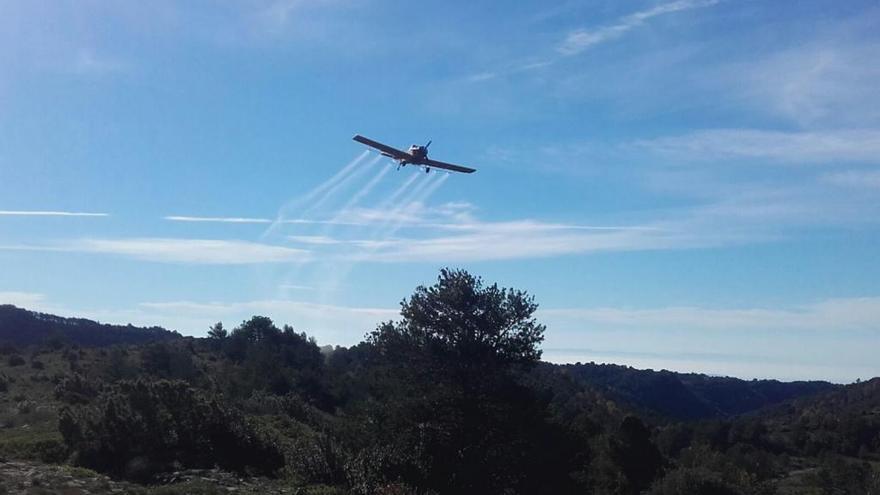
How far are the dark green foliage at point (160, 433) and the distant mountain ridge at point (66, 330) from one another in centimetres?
7110

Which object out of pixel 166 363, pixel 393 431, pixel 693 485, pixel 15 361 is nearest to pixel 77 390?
pixel 15 361

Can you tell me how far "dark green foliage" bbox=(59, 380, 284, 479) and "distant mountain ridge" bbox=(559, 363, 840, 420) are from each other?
113114 millimetres

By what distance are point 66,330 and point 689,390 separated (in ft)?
366

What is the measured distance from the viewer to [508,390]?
29.2 meters

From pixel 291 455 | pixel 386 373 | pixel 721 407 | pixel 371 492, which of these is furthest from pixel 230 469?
pixel 721 407

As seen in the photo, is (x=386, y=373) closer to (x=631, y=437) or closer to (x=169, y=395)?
(x=169, y=395)

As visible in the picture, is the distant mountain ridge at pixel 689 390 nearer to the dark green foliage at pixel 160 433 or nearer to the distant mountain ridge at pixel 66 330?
the distant mountain ridge at pixel 66 330

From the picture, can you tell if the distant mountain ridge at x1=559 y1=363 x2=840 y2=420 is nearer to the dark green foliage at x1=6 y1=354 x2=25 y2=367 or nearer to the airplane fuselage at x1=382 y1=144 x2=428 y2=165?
the dark green foliage at x1=6 y1=354 x2=25 y2=367

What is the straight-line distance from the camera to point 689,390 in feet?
542

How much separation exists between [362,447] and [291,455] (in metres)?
2.92

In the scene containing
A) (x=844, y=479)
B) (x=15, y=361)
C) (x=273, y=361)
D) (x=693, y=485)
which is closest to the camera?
(x=693, y=485)

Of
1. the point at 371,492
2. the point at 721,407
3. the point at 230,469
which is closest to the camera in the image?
the point at 371,492

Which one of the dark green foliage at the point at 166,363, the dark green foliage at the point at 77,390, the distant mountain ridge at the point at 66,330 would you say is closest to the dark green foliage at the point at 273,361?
the dark green foliage at the point at 166,363

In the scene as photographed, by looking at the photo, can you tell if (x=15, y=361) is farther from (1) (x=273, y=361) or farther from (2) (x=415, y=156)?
(2) (x=415, y=156)
